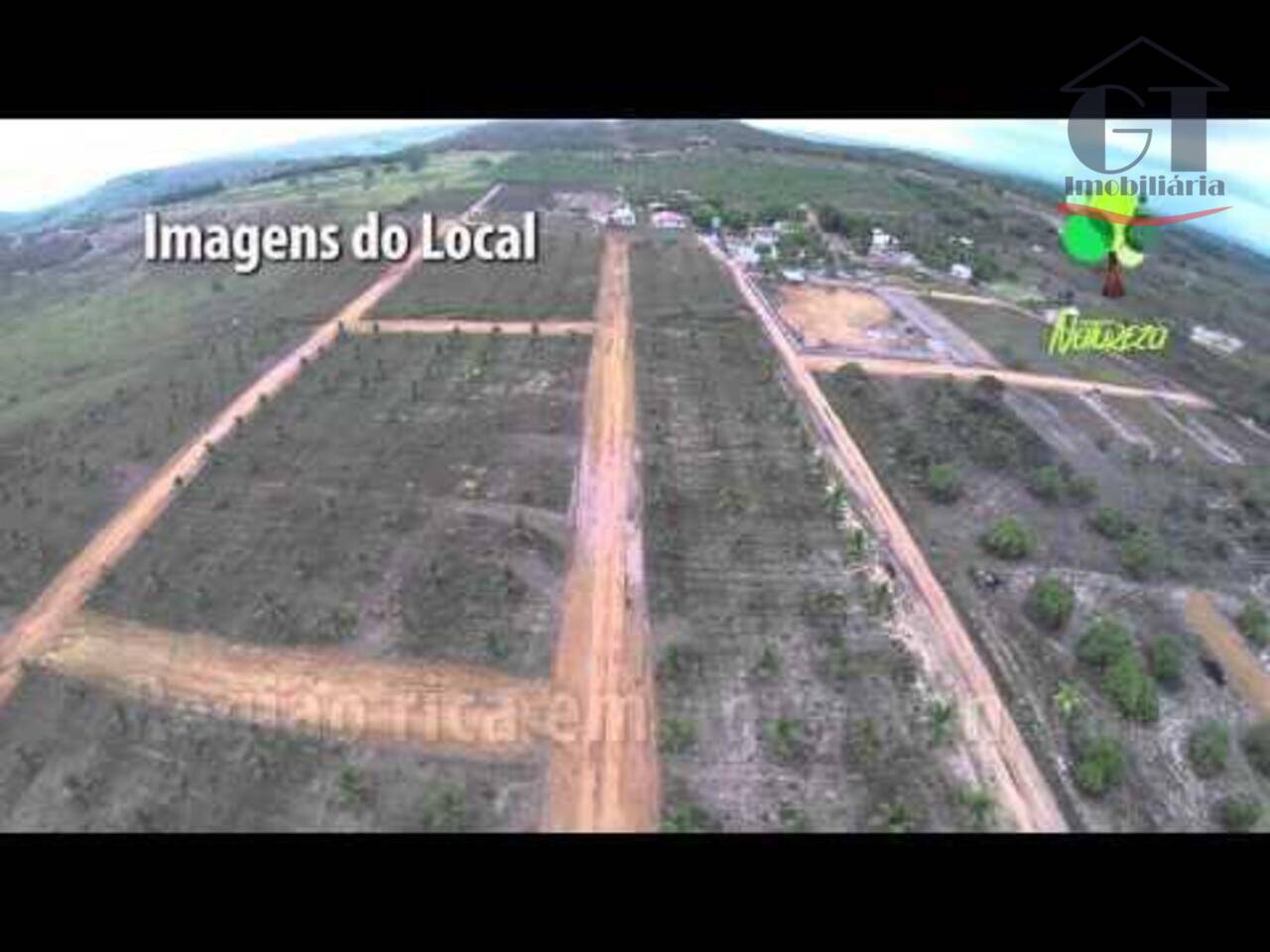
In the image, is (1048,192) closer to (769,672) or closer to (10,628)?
(769,672)

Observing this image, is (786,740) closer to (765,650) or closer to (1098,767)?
(765,650)

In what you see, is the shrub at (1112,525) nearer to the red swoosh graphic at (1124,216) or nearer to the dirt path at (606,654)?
the red swoosh graphic at (1124,216)

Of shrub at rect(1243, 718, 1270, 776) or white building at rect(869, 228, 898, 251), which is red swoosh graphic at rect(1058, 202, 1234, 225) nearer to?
white building at rect(869, 228, 898, 251)

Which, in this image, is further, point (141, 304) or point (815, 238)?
point (815, 238)

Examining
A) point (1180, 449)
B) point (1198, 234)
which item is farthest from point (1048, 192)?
point (1180, 449)

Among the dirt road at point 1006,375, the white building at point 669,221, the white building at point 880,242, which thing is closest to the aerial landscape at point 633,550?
the dirt road at point 1006,375
